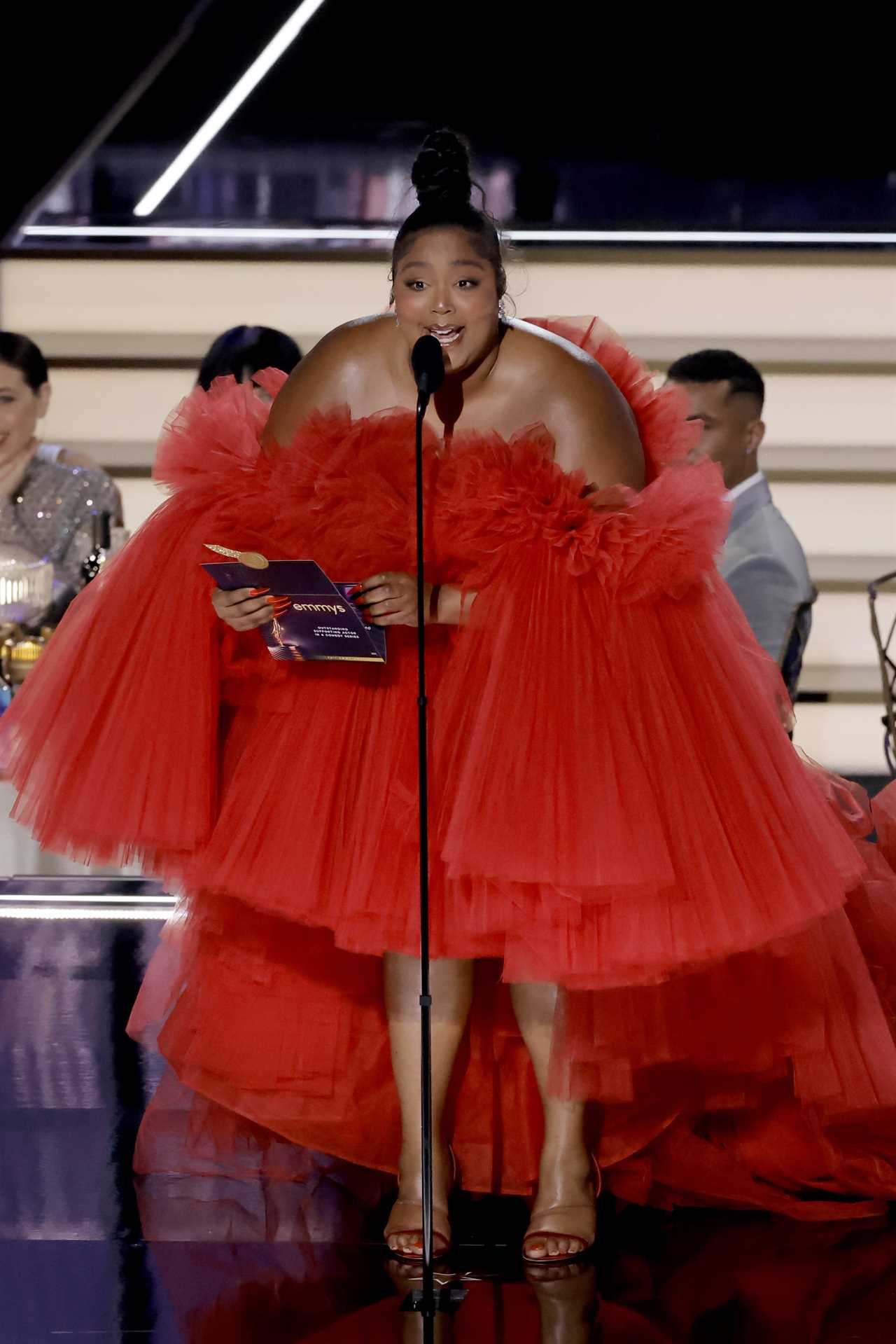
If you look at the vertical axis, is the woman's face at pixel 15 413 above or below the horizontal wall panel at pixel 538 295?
below

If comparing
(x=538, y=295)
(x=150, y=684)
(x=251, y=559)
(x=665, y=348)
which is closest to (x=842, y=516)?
(x=665, y=348)

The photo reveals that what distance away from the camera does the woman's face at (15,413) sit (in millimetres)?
4176

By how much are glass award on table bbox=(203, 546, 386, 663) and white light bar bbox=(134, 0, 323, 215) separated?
419 centimetres

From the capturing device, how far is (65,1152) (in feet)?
7.64

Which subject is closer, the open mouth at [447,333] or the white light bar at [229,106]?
the open mouth at [447,333]

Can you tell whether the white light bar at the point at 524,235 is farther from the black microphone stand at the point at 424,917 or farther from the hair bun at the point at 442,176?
the black microphone stand at the point at 424,917

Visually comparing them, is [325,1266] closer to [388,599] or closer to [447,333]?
[388,599]

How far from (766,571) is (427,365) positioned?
2.24 m

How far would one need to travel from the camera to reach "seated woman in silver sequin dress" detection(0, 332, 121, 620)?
4121mm

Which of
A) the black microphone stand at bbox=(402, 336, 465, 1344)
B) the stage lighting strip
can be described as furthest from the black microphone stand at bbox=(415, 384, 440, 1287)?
the stage lighting strip

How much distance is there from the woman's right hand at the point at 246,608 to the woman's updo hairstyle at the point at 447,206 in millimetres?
464

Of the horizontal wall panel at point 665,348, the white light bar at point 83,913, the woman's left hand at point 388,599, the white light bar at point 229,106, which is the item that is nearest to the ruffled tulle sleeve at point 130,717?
the woman's left hand at point 388,599

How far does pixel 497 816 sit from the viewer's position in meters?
1.87

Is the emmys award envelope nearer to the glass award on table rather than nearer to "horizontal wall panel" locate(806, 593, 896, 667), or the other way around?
the glass award on table
